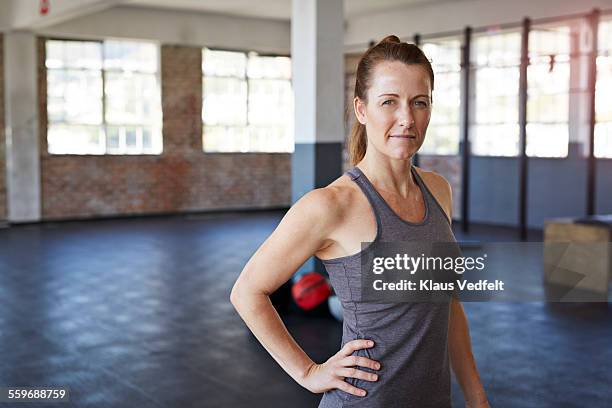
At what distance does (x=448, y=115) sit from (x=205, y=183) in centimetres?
461

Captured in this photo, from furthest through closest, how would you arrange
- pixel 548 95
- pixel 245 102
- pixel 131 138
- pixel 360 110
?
pixel 245 102, pixel 131 138, pixel 548 95, pixel 360 110

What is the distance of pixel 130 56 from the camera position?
12961mm

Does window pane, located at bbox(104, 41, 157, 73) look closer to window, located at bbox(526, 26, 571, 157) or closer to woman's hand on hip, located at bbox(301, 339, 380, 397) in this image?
window, located at bbox(526, 26, 571, 157)

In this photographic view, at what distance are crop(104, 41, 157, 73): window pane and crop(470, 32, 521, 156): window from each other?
558 centimetres

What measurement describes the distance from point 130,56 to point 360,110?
12142 millimetres

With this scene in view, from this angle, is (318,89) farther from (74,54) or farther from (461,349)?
(74,54)

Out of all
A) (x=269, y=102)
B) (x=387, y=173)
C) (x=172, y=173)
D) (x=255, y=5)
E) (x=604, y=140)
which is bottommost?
(x=172, y=173)

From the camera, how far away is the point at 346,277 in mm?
1407

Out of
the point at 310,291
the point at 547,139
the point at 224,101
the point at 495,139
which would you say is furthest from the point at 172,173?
the point at 310,291

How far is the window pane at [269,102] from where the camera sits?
14.3 m

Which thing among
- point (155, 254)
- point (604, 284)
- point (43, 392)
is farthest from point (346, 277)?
point (155, 254)

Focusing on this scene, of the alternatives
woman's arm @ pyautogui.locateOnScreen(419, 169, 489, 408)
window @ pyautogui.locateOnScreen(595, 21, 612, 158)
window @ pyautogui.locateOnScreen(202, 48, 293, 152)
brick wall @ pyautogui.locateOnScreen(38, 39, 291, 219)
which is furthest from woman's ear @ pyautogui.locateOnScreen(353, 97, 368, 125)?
window @ pyautogui.locateOnScreen(202, 48, 293, 152)

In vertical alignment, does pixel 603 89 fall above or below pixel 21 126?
above

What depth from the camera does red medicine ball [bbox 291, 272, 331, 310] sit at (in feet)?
19.3
